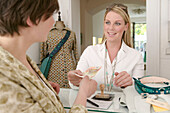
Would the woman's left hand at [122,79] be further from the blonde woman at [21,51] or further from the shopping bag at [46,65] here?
the shopping bag at [46,65]

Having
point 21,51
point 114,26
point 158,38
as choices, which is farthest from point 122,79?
point 158,38

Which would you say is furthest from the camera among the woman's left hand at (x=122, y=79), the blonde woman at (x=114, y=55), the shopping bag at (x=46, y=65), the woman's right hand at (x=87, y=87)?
the shopping bag at (x=46, y=65)

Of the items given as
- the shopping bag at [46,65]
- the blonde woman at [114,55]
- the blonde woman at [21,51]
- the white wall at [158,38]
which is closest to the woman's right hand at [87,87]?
the blonde woman at [21,51]

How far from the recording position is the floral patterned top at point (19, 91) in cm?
53

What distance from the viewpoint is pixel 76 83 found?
5.10 feet

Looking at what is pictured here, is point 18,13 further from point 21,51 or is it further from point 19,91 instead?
point 19,91

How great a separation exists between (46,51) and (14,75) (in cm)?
222

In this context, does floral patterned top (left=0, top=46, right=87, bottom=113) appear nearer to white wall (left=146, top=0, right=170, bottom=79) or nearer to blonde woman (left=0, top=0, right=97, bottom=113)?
blonde woman (left=0, top=0, right=97, bottom=113)

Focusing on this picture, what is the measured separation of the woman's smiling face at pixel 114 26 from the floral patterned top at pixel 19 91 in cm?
133

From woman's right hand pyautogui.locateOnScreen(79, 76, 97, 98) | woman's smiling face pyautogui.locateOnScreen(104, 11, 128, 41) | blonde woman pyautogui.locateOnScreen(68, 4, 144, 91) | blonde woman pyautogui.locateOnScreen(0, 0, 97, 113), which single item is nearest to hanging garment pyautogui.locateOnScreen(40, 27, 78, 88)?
blonde woman pyautogui.locateOnScreen(68, 4, 144, 91)

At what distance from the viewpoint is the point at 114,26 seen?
6.06ft

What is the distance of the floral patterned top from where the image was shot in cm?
53

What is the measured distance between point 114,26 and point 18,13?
1.37 m

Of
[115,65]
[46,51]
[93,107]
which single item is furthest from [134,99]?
[46,51]
